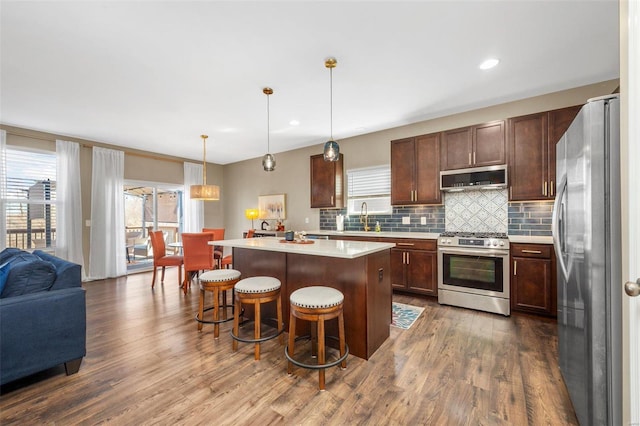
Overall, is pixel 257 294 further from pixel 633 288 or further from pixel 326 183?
pixel 326 183

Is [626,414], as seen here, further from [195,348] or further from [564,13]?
[195,348]

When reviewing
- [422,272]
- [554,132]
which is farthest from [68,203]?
[554,132]

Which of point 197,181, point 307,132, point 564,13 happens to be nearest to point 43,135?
point 197,181

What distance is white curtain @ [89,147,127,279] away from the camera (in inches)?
197

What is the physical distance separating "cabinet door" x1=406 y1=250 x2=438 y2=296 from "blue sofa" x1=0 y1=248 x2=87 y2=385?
3.60 metres

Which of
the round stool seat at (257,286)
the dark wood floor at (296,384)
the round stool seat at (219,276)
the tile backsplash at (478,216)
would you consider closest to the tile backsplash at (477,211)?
the tile backsplash at (478,216)

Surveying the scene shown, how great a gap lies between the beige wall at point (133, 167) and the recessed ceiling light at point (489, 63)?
6.28 m

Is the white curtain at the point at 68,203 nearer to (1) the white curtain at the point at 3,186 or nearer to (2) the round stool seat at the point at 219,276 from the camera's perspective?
(1) the white curtain at the point at 3,186

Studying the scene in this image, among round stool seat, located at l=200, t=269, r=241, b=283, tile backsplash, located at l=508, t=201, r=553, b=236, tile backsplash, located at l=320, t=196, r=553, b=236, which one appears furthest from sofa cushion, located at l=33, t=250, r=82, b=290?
tile backsplash, located at l=508, t=201, r=553, b=236

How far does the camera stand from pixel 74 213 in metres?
4.75

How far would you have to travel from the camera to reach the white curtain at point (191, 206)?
6457mm

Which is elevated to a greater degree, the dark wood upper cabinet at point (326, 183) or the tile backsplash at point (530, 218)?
the dark wood upper cabinet at point (326, 183)

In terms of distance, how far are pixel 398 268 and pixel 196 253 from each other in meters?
3.12

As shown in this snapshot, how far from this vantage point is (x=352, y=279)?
2260 mm
